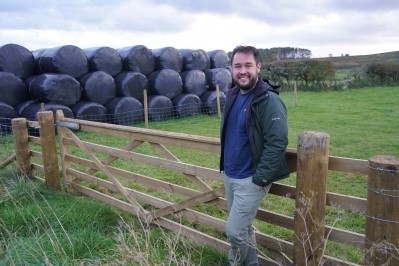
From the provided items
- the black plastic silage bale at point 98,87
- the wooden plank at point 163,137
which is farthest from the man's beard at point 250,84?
the black plastic silage bale at point 98,87

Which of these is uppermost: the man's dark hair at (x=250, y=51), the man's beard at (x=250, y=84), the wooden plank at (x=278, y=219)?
the man's dark hair at (x=250, y=51)

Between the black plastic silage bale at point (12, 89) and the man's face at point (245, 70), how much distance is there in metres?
9.31

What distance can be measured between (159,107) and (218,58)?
13.4 ft

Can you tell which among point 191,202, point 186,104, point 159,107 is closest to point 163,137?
point 191,202

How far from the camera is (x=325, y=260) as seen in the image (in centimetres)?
297

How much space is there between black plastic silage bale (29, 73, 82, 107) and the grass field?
149 centimetres

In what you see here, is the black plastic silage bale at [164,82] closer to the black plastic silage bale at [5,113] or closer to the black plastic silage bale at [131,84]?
the black plastic silage bale at [131,84]

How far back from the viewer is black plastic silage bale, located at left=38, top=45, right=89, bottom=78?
1109 centimetres

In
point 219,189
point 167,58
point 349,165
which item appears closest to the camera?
point 349,165

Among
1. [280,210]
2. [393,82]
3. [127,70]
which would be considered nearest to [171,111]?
Result: [127,70]

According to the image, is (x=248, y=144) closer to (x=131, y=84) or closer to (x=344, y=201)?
(x=344, y=201)

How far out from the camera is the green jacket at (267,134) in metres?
2.78

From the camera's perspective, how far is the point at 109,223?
15.0 ft

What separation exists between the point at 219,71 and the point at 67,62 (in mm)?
6115
